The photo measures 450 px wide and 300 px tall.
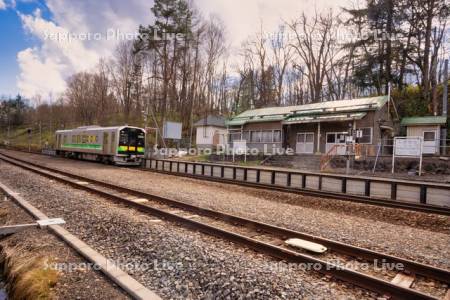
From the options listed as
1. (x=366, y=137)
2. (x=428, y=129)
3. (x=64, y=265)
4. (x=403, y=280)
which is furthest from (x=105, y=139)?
(x=428, y=129)

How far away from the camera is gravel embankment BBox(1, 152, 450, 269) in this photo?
17.5 feet

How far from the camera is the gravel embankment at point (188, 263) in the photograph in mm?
3532

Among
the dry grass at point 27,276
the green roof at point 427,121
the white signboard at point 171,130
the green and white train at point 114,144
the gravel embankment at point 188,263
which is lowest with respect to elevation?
the dry grass at point 27,276

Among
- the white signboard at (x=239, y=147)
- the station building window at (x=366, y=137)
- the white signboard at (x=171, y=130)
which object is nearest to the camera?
the station building window at (x=366, y=137)

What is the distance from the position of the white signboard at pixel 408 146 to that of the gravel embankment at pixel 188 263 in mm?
14936

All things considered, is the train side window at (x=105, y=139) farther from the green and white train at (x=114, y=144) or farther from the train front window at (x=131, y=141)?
the train front window at (x=131, y=141)

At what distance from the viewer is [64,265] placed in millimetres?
4160

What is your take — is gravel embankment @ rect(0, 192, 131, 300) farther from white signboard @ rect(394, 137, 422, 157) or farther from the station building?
the station building

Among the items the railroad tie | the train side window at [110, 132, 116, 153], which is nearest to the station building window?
the train side window at [110, 132, 116, 153]

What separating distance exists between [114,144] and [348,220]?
17.8m

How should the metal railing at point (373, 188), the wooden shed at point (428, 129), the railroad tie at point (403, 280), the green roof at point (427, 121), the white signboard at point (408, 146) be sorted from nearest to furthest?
the railroad tie at point (403, 280)
the metal railing at point (373, 188)
the white signboard at point (408, 146)
the wooden shed at point (428, 129)
the green roof at point (427, 121)

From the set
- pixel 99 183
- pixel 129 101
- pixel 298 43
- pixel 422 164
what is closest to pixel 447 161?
pixel 422 164

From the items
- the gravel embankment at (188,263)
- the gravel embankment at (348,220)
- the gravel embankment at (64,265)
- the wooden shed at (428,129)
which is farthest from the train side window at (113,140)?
the wooden shed at (428,129)

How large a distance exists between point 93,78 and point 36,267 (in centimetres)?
5981
